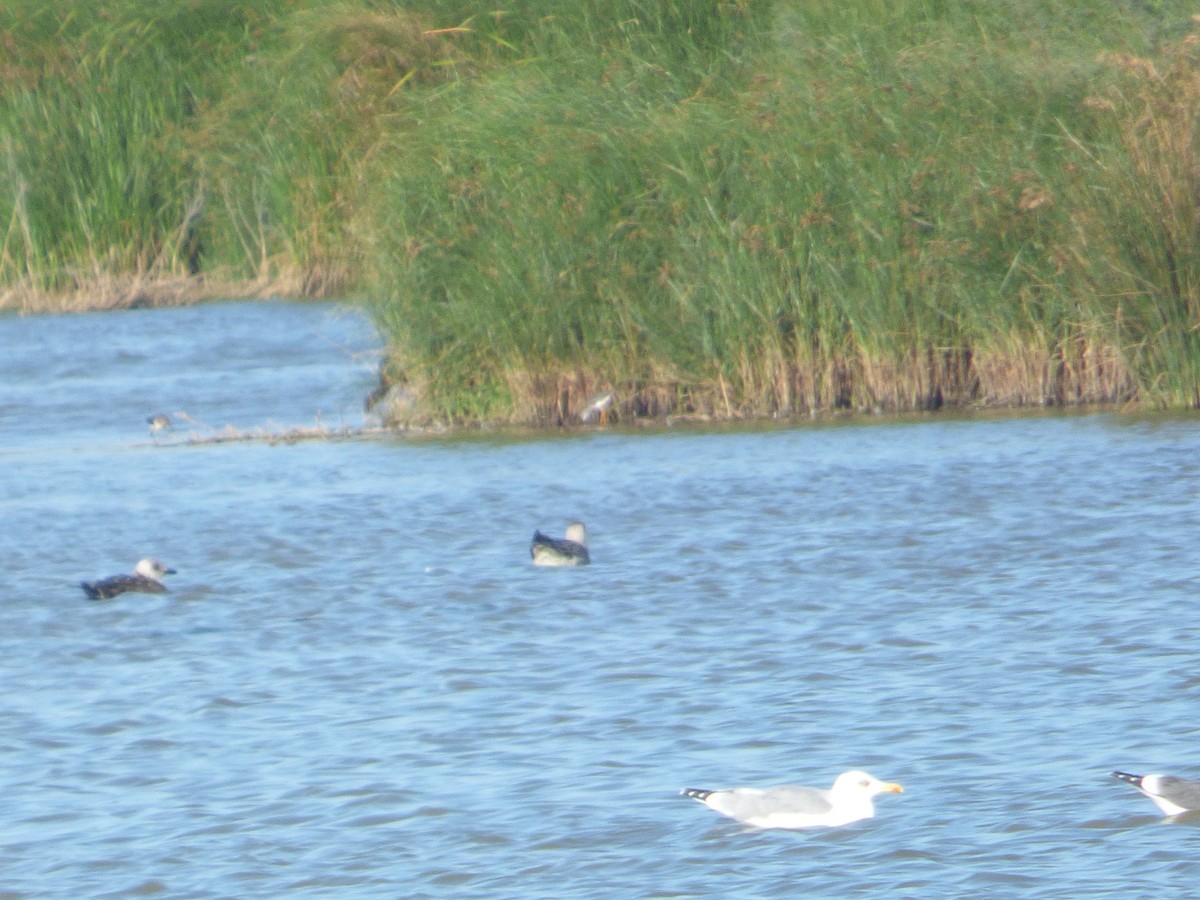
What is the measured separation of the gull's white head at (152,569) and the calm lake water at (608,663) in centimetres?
9

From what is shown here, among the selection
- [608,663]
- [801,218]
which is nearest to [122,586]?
[608,663]

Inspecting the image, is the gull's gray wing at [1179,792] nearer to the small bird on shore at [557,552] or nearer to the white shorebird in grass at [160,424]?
the small bird on shore at [557,552]

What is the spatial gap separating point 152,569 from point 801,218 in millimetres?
4605

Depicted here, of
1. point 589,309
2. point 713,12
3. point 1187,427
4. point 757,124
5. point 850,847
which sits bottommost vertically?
point 850,847

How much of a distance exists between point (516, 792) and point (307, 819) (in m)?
0.57

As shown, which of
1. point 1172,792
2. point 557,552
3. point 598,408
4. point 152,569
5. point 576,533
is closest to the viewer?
point 1172,792

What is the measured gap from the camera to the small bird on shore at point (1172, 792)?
5738 millimetres

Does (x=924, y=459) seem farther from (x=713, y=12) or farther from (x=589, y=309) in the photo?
(x=713, y=12)

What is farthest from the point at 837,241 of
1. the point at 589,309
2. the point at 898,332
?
the point at 589,309

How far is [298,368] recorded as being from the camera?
1880 centimetres

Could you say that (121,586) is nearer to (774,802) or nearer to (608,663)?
(608,663)

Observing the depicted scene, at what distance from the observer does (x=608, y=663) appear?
8055 mm

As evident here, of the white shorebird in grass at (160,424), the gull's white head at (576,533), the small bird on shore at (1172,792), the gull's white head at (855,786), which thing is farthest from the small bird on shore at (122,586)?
the white shorebird in grass at (160,424)

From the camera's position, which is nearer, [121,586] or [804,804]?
[804,804]
